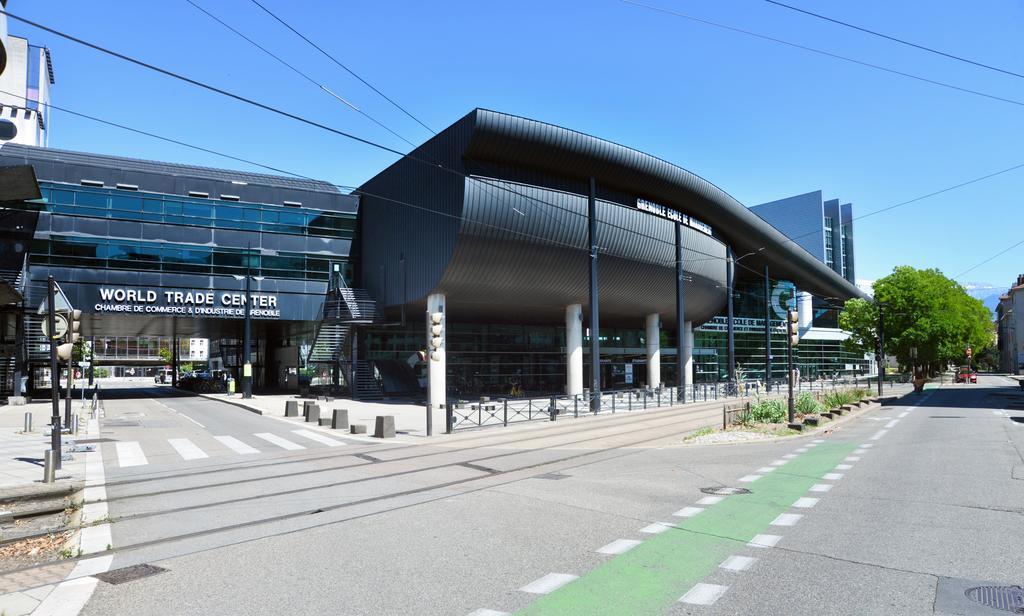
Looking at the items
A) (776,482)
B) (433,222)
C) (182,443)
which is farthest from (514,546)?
(433,222)

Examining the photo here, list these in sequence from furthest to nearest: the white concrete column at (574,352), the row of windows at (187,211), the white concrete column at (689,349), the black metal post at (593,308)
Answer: the white concrete column at (689,349), the white concrete column at (574,352), the row of windows at (187,211), the black metal post at (593,308)

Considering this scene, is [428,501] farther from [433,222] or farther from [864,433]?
[433,222]

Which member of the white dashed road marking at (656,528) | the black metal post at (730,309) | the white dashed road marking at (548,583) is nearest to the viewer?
the white dashed road marking at (548,583)

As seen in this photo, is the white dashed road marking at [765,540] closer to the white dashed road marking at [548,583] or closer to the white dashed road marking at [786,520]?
the white dashed road marking at [786,520]

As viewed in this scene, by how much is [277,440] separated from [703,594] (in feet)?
57.9

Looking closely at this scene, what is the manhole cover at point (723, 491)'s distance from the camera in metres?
10.7

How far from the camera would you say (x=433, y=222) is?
3762 centimetres

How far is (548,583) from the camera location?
6.21 meters

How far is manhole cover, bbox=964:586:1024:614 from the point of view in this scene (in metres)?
5.36

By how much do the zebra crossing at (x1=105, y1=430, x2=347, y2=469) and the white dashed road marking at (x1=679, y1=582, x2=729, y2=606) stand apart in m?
13.8

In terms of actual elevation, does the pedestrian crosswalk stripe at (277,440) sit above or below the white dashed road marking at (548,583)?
below

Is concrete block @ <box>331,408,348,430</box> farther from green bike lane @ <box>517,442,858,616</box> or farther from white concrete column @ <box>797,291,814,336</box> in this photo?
white concrete column @ <box>797,291,814,336</box>

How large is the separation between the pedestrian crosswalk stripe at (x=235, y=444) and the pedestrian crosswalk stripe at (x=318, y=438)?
215 cm

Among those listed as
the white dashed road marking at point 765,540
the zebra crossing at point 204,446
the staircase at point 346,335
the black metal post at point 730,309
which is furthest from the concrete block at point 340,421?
the black metal post at point 730,309
